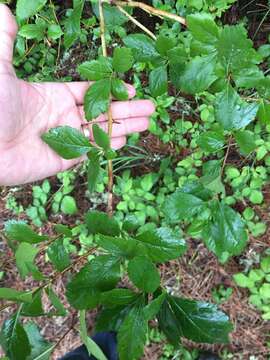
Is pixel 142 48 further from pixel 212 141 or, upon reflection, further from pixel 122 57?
pixel 212 141

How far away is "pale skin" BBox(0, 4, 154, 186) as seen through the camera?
1387mm

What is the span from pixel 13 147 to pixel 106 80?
575mm

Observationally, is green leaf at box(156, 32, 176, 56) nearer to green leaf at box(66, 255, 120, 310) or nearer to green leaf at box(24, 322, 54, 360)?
green leaf at box(66, 255, 120, 310)

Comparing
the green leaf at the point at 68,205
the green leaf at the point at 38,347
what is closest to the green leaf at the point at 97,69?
the green leaf at the point at 38,347

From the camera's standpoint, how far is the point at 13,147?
1437mm

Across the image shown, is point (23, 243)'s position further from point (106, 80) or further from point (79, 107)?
point (79, 107)

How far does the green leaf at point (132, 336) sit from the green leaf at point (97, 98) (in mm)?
441

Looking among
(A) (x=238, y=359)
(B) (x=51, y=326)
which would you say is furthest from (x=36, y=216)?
(A) (x=238, y=359)

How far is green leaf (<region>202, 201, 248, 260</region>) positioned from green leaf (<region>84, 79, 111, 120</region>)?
0.33m

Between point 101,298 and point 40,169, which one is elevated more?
point 101,298

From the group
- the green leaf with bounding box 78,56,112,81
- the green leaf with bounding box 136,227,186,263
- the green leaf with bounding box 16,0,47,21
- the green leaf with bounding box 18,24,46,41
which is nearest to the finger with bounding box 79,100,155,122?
the green leaf with bounding box 18,24,46,41

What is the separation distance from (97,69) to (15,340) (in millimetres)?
596

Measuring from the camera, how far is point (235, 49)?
30.3 inches

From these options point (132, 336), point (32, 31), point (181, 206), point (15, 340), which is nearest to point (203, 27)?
point (181, 206)
